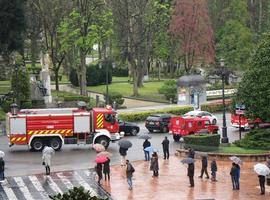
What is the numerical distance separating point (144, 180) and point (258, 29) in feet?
222

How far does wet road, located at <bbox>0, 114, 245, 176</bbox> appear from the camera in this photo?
1387 inches

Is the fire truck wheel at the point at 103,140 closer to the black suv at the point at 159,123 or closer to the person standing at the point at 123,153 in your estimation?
the person standing at the point at 123,153

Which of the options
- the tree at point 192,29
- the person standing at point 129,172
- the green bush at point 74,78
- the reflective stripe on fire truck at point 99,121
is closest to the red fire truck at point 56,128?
the reflective stripe on fire truck at point 99,121

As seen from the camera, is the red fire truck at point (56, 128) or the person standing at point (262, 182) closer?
the person standing at point (262, 182)

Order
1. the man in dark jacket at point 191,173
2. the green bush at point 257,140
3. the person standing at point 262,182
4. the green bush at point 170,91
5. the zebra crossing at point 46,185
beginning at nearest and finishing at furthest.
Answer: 1. the person standing at point 262,182
2. the zebra crossing at point 46,185
3. the man in dark jacket at point 191,173
4. the green bush at point 257,140
5. the green bush at point 170,91

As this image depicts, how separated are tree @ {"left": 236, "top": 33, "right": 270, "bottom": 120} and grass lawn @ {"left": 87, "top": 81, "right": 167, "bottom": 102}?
1194 inches

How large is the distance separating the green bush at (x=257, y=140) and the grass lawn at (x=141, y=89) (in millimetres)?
30662

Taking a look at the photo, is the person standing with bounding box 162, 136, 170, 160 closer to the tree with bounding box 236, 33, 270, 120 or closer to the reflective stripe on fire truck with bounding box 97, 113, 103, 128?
the reflective stripe on fire truck with bounding box 97, 113, 103, 128

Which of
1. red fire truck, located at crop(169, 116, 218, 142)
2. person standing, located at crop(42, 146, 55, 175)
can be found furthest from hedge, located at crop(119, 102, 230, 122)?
person standing, located at crop(42, 146, 55, 175)

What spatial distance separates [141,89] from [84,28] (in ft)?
42.4

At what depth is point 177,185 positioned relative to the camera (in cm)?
3072

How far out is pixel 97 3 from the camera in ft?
242

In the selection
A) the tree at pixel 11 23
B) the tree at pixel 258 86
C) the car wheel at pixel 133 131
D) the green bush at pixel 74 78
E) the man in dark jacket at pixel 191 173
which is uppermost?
the tree at pixel 11 23

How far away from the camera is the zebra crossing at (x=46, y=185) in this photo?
29031mm
